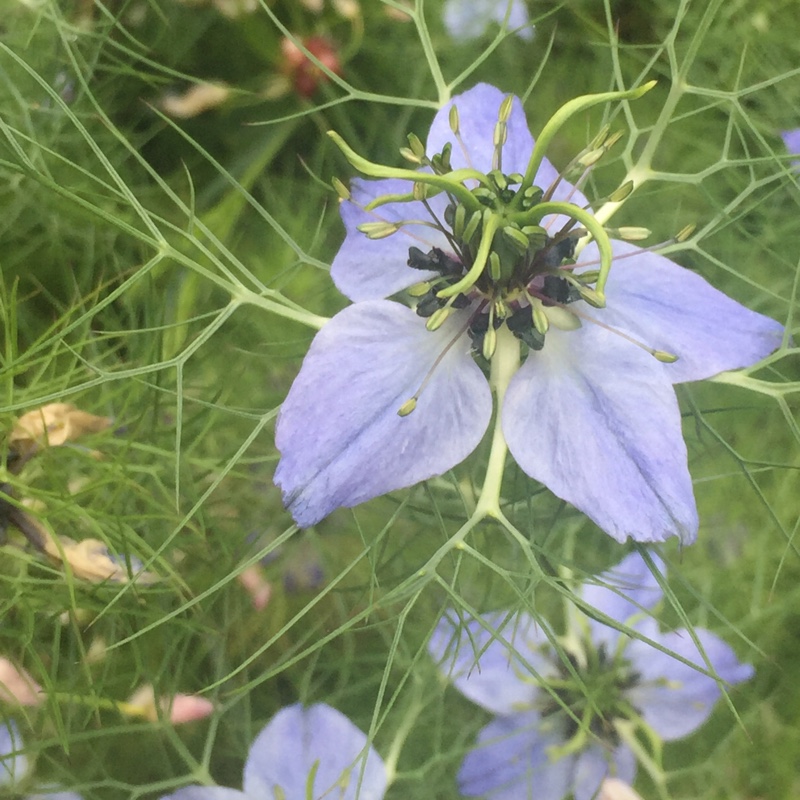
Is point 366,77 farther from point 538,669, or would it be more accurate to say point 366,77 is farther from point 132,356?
point 538,669

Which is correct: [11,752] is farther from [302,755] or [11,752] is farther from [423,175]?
[423,175]

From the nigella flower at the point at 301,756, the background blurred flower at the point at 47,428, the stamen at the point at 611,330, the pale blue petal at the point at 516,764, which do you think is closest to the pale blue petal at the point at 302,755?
the nigella flower at the point at 301,756

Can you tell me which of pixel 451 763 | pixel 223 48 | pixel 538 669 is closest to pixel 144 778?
pixel 451 763

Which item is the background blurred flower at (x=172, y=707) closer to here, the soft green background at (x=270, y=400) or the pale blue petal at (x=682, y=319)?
the soft green background at (x=270, y=400)

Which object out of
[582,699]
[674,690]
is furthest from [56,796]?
[674,690]

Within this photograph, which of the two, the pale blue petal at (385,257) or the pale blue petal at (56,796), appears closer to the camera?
the pale blue petal at (385,257)

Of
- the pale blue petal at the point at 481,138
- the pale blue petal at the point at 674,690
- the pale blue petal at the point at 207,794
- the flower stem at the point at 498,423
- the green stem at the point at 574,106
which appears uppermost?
the green stem at the point at 574,106

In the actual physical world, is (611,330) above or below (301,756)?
above
